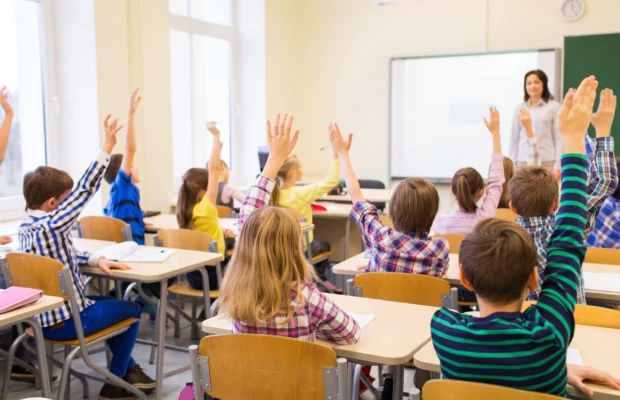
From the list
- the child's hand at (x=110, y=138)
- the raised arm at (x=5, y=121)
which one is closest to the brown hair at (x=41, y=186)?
the child's hand at (x=110, y=138)

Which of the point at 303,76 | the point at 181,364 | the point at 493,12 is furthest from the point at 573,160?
the point at 303,76

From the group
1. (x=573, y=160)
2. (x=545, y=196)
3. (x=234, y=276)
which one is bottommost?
(x=234, y=276)

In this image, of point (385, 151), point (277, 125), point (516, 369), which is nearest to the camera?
point (516, 369)

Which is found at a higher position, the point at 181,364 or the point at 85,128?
the point at 85,128

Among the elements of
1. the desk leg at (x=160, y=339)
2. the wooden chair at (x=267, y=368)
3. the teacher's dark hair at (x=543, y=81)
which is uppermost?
the teacher's dark hair at (x=543, y=81)

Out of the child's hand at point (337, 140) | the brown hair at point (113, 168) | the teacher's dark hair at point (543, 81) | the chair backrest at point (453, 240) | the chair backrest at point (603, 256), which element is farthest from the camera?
the teacher's dark hair at point (543, 81)

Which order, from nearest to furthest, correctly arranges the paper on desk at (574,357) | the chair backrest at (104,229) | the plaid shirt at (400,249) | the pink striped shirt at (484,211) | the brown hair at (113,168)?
the paper on desk at (574,357) → the plaid shirt at (400,249) → the pink striped shirt at (484,211) → the chair backrest at (104,229) → the brown hair at (113,168)

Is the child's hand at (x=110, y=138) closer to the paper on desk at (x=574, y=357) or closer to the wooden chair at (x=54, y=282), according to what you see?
the wooden chair at (x=54, y=282)

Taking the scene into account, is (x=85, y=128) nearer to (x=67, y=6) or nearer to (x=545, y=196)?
(x=67, y=6)

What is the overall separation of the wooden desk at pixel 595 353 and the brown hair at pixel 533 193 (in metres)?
0.67

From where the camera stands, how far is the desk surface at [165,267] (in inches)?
111

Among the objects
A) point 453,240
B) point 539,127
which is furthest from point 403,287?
point 539,127

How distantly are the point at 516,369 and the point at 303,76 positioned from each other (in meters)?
6.24

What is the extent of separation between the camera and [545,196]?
8.40 feet
